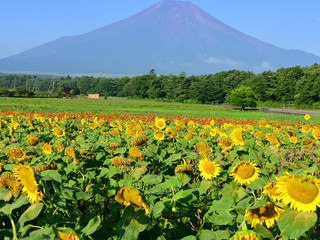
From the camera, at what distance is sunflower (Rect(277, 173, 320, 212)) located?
117cm

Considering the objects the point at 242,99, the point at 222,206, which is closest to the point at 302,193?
the point at 222,206

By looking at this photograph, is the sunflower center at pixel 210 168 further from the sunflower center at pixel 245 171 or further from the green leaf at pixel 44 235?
the green leaf at pixel 44 235

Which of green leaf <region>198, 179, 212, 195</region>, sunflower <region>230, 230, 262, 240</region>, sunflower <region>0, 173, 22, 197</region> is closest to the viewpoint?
sunflower <region>230, 230, 262, 240</region>

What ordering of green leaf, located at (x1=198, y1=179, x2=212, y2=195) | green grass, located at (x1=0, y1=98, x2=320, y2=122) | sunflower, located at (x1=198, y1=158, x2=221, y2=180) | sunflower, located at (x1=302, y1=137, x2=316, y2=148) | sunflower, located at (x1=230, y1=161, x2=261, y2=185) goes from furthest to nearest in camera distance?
green grass, located at (x1=0, y1=98, x2=320, y2=122), sunflower, located at (x1=302, y1=137, x2=316, y2=148), sunflower, located at (x1=198, y1=158, x2=221, y2=180), green leaf, located at (x1=198, y1=179, x2=212, y2=195), sunflower, located at (x1=230, y1=161, x2=261, y2=185)

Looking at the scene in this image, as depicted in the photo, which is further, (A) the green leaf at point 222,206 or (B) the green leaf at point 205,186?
(B) the green leaf at point 205,186

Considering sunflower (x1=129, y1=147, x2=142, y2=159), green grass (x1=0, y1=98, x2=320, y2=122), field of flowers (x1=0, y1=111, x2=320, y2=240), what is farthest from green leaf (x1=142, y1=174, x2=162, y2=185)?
green grass (x1=0, y1=98, x2=320, y2=122)

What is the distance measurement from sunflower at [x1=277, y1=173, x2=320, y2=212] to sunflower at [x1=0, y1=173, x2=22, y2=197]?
1475 millimetres

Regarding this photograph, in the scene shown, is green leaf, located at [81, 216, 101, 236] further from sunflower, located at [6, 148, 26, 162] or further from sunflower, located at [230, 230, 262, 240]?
sunflower, located at [6, 148, 26, 162]

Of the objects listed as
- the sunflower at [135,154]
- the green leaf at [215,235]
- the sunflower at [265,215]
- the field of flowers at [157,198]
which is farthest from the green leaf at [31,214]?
the sunflower at [135,154]

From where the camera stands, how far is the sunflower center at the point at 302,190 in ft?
3.85

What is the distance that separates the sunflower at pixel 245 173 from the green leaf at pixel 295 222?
74cm

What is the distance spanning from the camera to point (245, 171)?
6.37 feet

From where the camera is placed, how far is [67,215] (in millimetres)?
2033

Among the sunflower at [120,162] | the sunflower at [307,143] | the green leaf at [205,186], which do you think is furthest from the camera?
the sunflower at [307,143]
